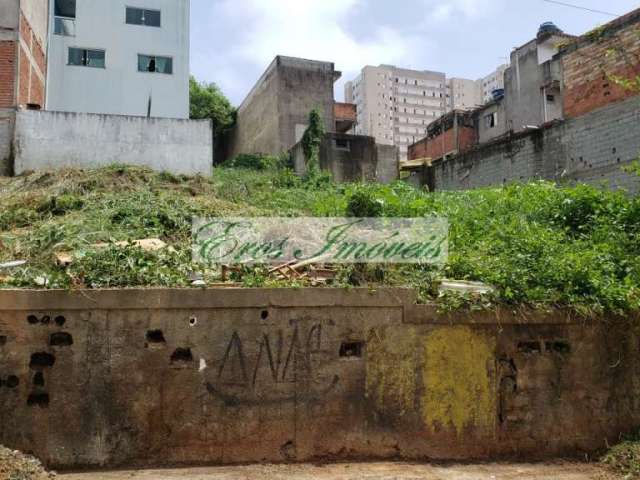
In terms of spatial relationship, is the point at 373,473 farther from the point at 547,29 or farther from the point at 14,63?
the point at 547,29

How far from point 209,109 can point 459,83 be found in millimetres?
35692

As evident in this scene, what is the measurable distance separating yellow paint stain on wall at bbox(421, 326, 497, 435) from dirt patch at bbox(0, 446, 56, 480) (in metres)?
3.59

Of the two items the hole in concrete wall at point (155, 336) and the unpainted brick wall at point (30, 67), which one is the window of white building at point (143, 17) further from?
the hole in concrete wall at point (155, 336)

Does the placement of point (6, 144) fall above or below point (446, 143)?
below

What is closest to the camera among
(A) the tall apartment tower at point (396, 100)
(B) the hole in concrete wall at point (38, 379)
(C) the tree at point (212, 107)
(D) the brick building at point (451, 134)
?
(B) the hole in concrete wall at point (38, 379)

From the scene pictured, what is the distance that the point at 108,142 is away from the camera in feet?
47.0

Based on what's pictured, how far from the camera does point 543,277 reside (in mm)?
6176

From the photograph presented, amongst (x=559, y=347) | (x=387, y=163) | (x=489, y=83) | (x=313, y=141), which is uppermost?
(x=489, y=83)

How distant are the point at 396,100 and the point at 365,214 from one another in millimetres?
51770

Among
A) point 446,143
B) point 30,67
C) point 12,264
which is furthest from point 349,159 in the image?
point 12,264

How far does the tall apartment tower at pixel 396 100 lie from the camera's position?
177 feet

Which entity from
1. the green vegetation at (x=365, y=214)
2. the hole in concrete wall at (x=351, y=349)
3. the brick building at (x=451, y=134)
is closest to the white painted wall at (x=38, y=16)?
the green vegetation at (x=365, y=214)

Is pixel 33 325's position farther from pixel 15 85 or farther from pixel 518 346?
pixel 15 85

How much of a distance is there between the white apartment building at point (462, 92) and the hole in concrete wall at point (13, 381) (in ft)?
170
